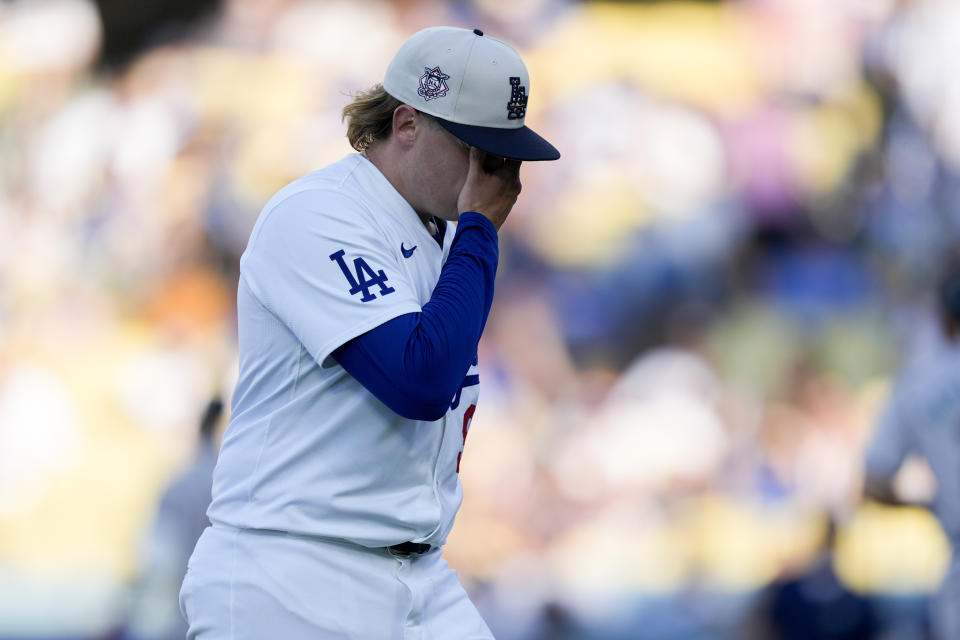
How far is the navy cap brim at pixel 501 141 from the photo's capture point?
7.85ft

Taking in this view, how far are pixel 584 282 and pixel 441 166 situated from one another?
5.78 metres

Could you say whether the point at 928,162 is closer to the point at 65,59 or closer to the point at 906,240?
the point at 906,240

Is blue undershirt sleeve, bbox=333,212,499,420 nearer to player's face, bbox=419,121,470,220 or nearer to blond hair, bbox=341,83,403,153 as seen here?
player's face, bbox=419,121,470,220

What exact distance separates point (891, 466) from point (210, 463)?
2.93 meters

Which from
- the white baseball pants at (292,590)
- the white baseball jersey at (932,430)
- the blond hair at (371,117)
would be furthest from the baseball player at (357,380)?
the white baseball jersey at (932,430)

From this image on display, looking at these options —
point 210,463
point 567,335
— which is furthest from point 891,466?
point 567,335

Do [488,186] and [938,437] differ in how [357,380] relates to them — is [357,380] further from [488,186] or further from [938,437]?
[938,437]

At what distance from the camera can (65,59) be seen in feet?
27.4

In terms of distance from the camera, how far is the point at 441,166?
8.22ft

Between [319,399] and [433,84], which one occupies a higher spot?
[433,84]

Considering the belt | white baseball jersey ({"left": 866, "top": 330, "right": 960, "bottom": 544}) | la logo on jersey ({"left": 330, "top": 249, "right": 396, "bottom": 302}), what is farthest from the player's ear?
white baseball jersey ({"left": 866, "top": 330, "right": 960, "bottom": 544})

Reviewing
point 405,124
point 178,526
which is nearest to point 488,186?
point 405,124

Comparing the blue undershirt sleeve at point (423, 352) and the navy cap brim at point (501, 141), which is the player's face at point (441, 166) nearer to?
the navy cap brim at point (501, 141)

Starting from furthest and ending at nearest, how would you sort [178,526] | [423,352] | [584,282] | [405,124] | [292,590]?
[584,282] → [178,526] → [405,124] → [292,590] → [423,352]
